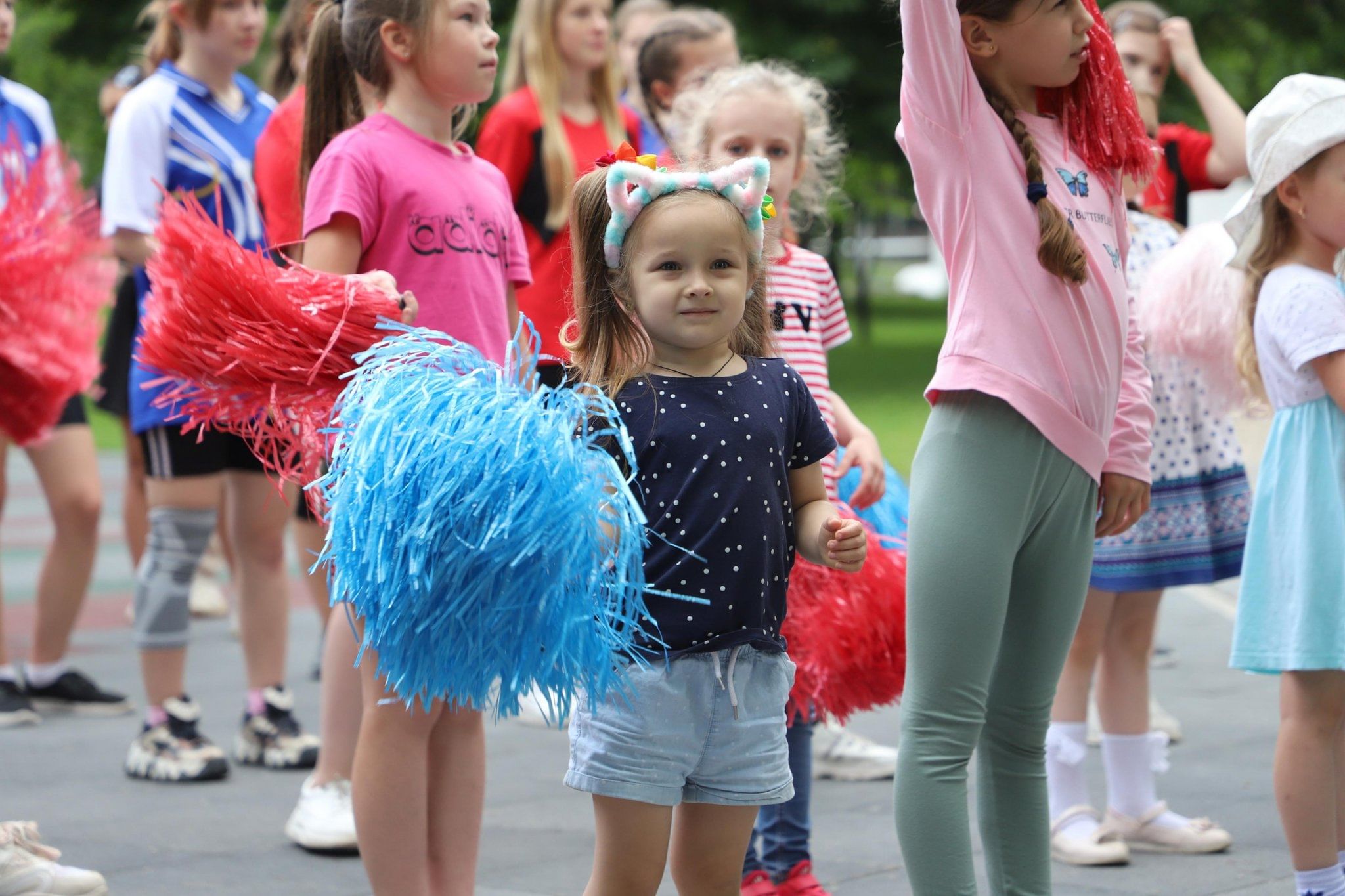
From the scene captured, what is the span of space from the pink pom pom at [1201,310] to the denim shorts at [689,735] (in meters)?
2.03

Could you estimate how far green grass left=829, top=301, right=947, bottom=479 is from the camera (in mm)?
14367

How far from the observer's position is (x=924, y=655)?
2703mm

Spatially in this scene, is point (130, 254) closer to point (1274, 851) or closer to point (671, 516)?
point (671, 516)

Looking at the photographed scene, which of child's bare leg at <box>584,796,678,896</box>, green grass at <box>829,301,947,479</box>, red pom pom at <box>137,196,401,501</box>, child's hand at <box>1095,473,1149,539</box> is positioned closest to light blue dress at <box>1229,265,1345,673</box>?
child's hand at <box>1095,473,1149,539</box>

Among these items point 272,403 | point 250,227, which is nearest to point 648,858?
point 272,403

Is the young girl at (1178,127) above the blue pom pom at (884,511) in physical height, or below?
above

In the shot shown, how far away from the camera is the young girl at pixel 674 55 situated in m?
5.27

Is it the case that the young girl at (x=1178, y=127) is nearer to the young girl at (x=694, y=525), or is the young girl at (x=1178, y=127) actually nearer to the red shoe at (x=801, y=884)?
the red shoe at (x=801, y=884)

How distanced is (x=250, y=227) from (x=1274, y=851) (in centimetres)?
326

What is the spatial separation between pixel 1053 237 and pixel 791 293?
104cm

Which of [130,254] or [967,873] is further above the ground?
[130,254]

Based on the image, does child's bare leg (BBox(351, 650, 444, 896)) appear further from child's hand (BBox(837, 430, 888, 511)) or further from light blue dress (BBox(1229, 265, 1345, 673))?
light blue dress (BBox(1229, 265, 1345, 673))

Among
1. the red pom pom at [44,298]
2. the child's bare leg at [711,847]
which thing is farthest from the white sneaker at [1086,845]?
the red pom pom at [44,298]

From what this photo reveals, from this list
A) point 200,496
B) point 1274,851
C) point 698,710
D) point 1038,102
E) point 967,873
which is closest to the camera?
point 698,710
